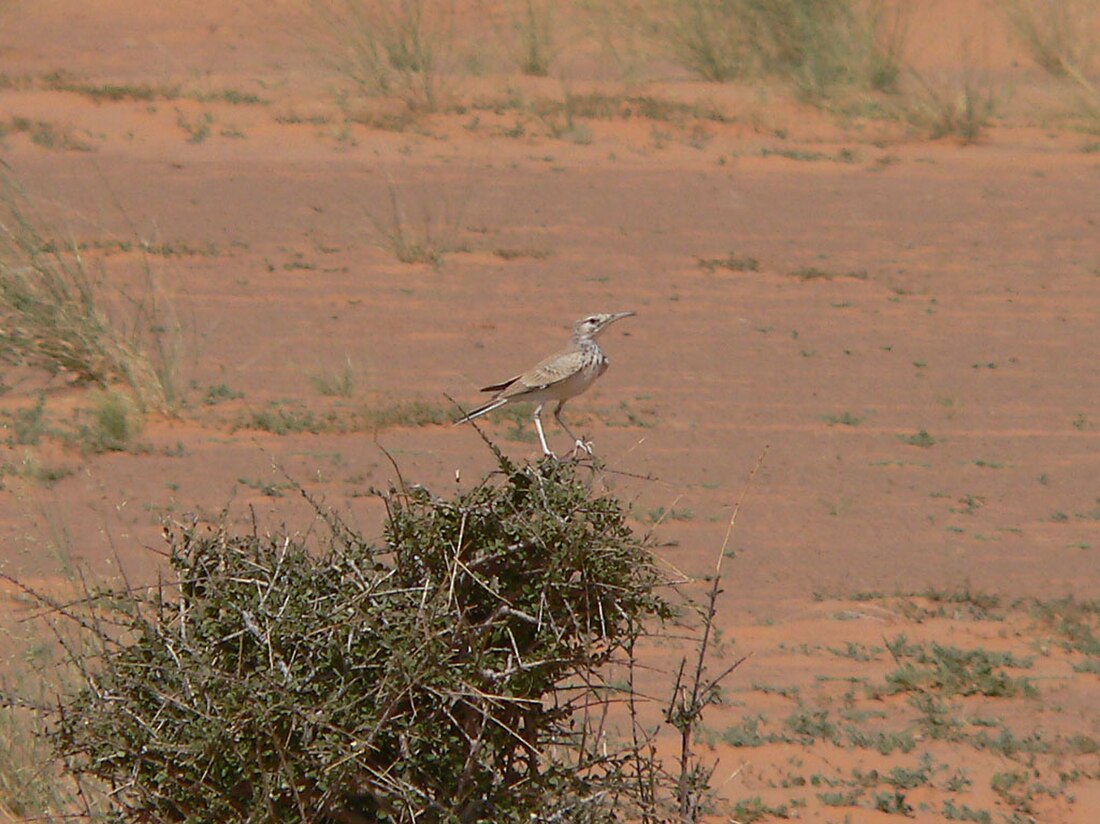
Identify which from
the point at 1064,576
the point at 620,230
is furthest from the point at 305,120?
the point at 1064,576

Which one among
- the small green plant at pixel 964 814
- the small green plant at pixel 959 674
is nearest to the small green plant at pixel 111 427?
the small green plant at pixel 959 674

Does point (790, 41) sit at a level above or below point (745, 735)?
above

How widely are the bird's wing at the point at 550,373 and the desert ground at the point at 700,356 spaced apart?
42.5 inches

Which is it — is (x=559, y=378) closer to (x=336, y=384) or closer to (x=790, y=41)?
(x=336, y=384)

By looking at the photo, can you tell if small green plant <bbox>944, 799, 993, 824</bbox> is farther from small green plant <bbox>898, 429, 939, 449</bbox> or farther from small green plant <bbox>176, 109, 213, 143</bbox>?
small green plant <bbox>176, 109, 213, 143</bbox>

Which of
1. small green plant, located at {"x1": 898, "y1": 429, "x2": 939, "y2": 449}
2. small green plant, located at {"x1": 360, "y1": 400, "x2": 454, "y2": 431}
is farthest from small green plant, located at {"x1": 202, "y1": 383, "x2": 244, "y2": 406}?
small green plant, located at {"x1": 898, "y1": 429, "x2": 939, "y2": 449}

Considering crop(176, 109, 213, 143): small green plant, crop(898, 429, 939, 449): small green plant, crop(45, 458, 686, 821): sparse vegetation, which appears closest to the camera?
crop(45, 458, 686, 821): sparse vegetation

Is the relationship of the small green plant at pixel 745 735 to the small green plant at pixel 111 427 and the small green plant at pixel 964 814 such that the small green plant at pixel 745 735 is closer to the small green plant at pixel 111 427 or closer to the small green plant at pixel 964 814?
the small green plant at pixel 964 814

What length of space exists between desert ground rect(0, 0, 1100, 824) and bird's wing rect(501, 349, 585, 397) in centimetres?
108

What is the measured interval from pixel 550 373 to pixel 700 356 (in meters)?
7.58

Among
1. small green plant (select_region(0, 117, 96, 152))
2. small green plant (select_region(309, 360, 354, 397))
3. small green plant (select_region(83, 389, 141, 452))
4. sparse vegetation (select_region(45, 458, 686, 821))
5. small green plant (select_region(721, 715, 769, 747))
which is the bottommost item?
small green plant (select_region(309, 360, 354, 397))

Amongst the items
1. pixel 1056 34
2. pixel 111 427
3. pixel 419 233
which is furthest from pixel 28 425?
pixel 1056 34

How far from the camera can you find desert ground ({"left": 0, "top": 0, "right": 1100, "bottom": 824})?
24.1 ft

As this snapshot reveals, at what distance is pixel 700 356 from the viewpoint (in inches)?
524
